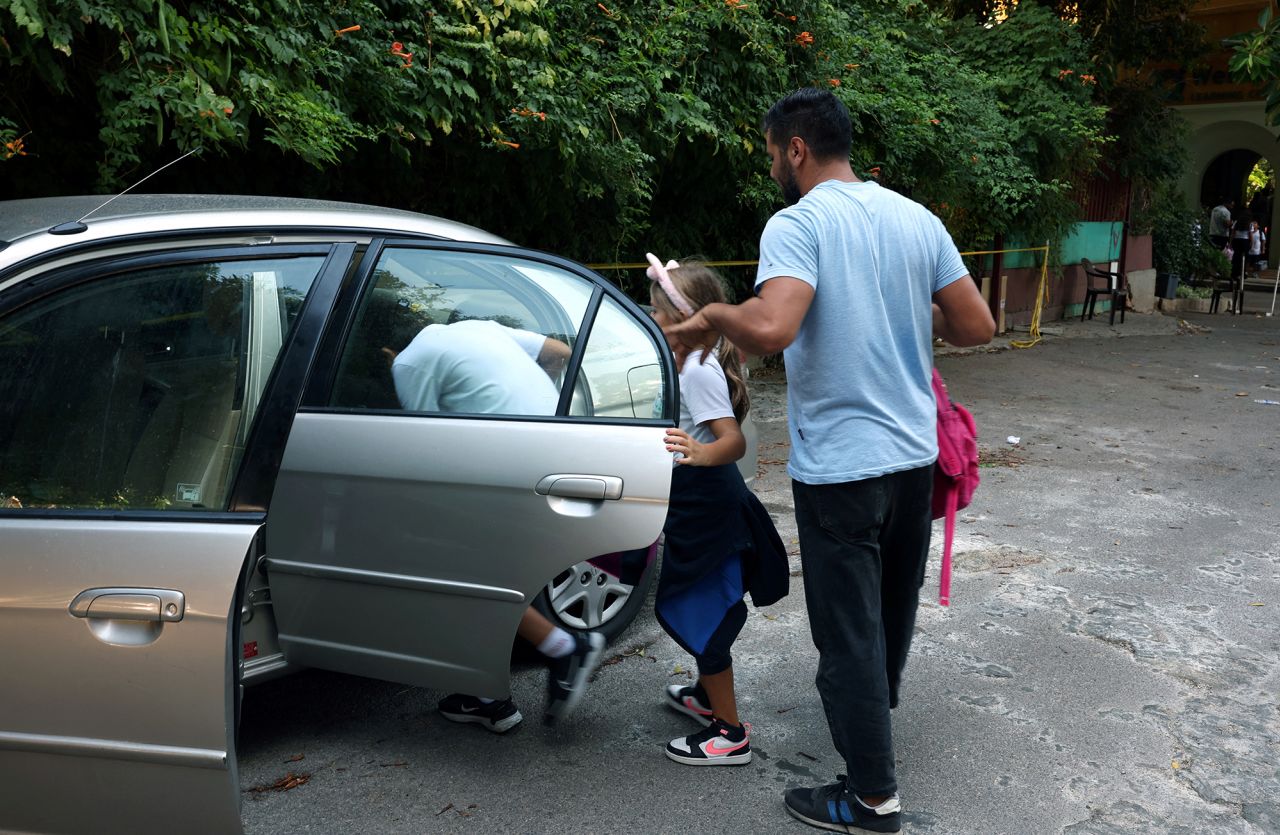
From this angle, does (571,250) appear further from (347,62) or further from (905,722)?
(905,722)

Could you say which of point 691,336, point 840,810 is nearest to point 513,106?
point 691,336

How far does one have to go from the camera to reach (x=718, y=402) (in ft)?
10.9

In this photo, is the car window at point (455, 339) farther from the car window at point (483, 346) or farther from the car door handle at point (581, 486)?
the car door handle at point (581, 486)

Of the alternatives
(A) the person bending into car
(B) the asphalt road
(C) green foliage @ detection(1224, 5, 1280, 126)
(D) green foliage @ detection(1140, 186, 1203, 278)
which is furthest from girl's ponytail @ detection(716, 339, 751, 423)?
(D) green foliage @ detection(1140, 186, 1203, 278)

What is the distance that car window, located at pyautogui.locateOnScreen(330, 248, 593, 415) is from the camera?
299 centimetres

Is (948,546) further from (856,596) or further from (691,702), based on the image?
(691,702)

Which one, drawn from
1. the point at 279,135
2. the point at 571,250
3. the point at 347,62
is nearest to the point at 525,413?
the point at 279,135

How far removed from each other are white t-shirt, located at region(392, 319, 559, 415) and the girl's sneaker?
46.4 inches

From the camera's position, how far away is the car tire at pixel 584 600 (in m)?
3.88

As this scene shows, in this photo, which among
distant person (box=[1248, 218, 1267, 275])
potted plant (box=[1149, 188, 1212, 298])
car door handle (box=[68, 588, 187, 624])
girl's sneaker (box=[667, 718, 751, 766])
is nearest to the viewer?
car door handle (box=[68, 588, 187, 624])

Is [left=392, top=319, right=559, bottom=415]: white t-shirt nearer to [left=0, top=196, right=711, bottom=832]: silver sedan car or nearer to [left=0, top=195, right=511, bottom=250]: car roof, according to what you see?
[left=0, top=196, right=711, bottom=832]: silver sedan car

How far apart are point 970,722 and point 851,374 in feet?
5.22

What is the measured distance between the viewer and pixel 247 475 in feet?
8.66

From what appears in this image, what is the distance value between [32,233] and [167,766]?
1.26 m
